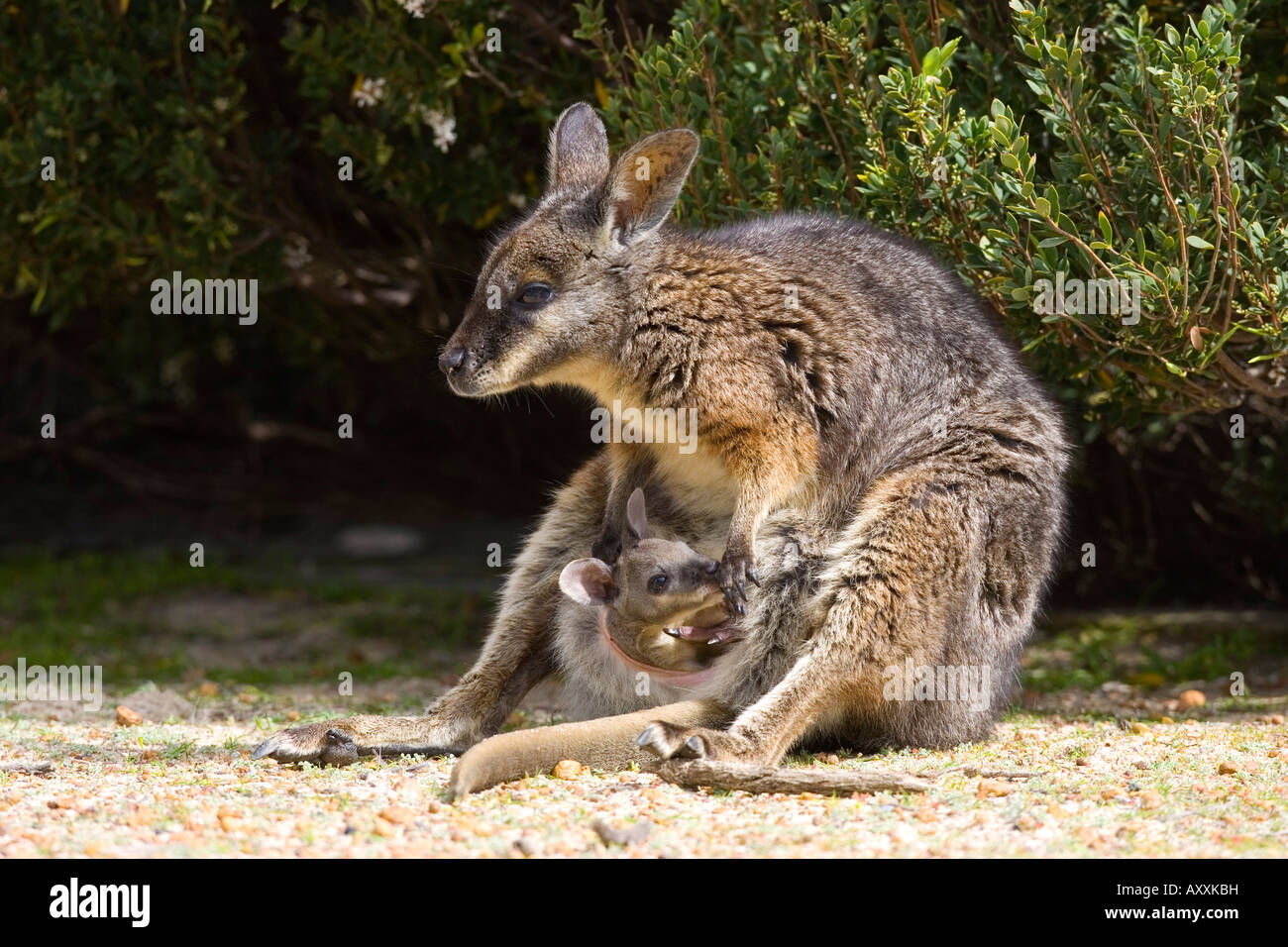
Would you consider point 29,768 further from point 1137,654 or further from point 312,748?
point 1137,654

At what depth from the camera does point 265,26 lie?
28.0ft

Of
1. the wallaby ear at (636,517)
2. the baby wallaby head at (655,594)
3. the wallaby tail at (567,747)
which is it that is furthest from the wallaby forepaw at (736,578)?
the wallaby ear at (636,517)

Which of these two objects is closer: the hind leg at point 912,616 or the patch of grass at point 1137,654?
the hind leg at point 912,616

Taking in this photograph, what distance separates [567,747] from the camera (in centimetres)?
428

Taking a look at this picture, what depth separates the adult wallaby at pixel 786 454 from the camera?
14.9 ft

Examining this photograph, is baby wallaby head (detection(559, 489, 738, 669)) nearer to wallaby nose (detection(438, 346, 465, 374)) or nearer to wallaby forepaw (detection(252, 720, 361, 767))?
wallaby nose (detection(438, 346, 465, 374))

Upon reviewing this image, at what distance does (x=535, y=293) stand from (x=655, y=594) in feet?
3.46

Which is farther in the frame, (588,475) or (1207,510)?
(1207,510)

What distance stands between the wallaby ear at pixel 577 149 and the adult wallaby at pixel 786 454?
4cm

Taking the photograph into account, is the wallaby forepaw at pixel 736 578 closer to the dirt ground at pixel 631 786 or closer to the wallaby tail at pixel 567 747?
the wallaby tail at pixel 567 747

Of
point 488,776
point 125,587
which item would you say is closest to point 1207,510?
point 488,776

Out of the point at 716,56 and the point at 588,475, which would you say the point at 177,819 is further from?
the point at 716,56

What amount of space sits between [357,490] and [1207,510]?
19.8ft
